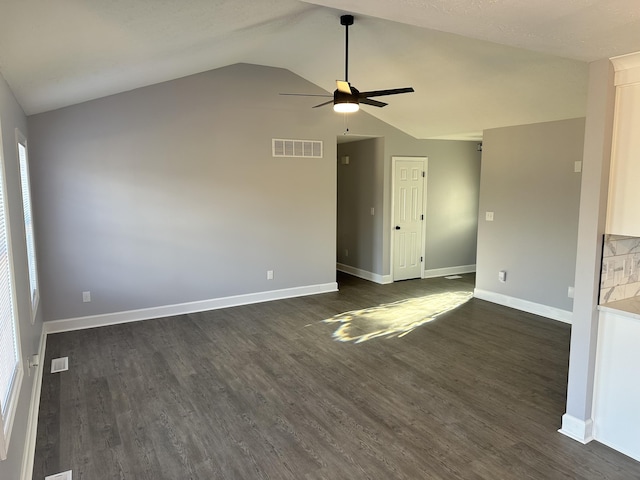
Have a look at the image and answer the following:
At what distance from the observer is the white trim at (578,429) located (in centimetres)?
274

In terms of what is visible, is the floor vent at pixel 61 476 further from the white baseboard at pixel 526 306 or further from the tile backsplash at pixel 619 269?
the white baseboard at pixel 526 306

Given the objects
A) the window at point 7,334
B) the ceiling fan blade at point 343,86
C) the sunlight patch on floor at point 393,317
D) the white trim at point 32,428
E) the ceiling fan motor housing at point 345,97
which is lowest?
the sunlight patch on floor at point 393,317

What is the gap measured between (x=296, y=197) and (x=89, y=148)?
9.08ft

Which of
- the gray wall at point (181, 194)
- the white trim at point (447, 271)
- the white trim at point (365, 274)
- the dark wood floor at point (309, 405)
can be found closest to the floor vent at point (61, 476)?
the dark wood floor at point (309, 405)

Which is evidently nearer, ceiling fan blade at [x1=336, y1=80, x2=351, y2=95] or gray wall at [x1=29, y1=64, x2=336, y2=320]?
ceiling fan blade at [x1=336, y1=80, x2=351, y2=95]

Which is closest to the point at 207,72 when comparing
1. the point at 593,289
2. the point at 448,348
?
the point at 448,348

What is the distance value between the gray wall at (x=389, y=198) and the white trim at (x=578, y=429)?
4433mm

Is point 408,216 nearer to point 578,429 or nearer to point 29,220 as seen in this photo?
point 578,429

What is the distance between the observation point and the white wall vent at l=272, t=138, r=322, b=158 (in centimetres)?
600

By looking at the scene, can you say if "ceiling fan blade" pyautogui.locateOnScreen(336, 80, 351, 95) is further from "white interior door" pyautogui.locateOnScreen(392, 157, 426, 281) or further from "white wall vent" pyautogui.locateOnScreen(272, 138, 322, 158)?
"white interior door" pyautogui.locateOnScreen(392, 157, 426, 281)

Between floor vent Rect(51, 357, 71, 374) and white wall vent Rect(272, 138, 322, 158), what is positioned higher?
white wall vent Rect(272, 138, 322, 158)

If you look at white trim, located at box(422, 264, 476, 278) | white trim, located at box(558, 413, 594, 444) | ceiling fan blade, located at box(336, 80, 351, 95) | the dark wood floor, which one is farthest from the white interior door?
white trim, located at box(558, 413, 594, 444)

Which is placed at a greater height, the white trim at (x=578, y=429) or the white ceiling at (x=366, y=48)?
the white ceiling at (x=366, y=48)

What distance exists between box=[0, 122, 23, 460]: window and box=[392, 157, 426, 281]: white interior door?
5.62 metres
